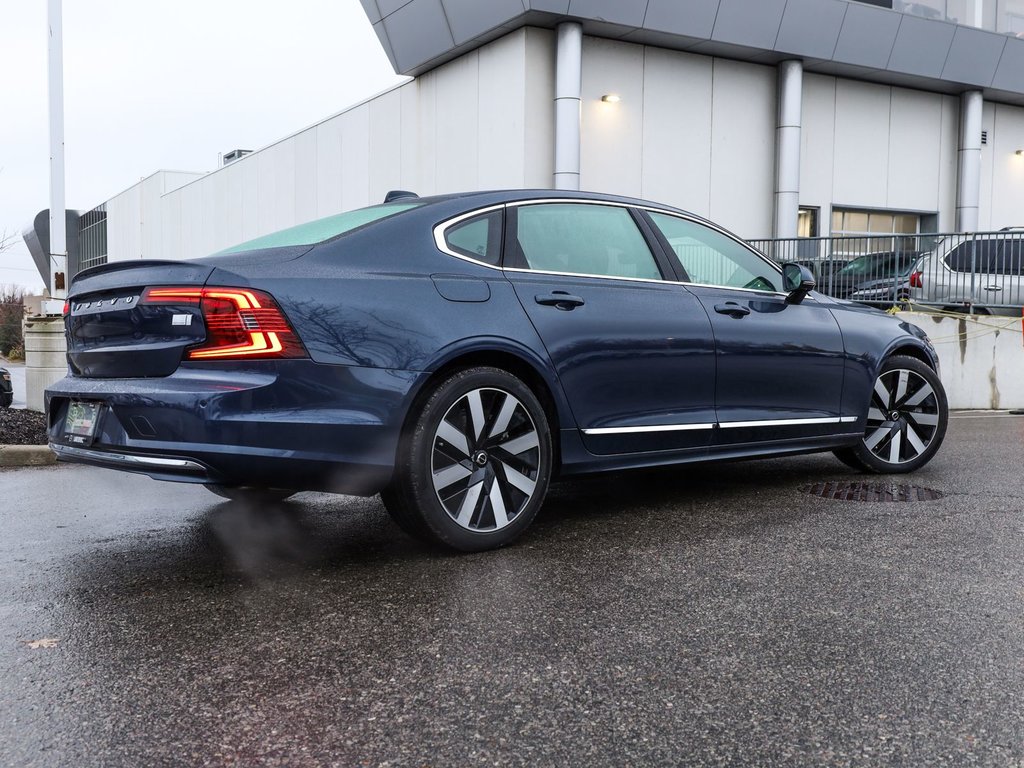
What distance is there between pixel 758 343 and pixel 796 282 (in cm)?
51

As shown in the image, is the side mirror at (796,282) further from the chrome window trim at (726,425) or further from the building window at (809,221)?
the building window at (809,221)

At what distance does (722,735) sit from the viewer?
2.32 metres

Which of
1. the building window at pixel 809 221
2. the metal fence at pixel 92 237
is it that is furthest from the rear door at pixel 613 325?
the metal fence at pixel 92 237

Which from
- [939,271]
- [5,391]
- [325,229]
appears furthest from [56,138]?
[939,271]

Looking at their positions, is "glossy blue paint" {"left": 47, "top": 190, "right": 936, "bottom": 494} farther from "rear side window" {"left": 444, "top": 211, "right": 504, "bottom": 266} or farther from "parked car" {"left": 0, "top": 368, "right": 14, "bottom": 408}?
"parked car" {"left": 0, "top": 368, "right": 14, "bottom": 408}

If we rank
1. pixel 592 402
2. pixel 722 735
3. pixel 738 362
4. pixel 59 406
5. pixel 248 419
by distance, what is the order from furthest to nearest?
pixel 738 362 < pixel 592 402 < pixel 59 406 < pixel 248 419 < pixel 722 735

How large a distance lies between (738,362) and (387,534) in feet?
6.46

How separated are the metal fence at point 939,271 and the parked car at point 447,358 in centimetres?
767

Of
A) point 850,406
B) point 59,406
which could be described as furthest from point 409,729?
point 850,406

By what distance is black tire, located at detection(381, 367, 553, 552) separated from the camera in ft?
12.4

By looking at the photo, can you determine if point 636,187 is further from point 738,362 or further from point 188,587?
point 188,587

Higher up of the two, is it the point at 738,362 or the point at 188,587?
the point at 738,362

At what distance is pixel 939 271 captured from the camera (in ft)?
39.6

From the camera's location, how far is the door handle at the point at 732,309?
493cm
